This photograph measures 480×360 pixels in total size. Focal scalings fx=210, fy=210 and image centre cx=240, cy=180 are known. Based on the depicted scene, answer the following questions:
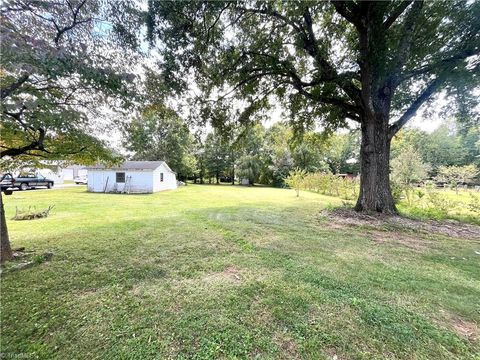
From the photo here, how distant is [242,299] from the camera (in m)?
2.60

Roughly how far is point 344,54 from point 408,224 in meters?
6.63

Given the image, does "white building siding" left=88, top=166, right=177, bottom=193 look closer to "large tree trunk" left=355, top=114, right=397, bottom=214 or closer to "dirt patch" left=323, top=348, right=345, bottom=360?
"large tree trunk" left=355, top=114, right=397, bottom=214

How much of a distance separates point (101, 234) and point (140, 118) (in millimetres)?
3139

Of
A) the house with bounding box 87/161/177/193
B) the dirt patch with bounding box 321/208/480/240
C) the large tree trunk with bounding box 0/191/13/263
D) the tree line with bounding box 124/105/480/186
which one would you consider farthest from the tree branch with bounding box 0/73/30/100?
the tree line with bounding box 124/105/480/186

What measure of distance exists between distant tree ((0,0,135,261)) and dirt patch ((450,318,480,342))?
4.94 meters

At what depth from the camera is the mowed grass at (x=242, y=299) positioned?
6.30ft

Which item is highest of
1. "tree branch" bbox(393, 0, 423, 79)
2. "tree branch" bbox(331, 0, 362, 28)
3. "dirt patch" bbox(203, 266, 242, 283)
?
"tree branch" bbox(331, 0, 362, 28)

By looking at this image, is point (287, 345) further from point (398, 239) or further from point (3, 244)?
point (398, 239)

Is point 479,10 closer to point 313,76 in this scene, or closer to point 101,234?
point 313,76

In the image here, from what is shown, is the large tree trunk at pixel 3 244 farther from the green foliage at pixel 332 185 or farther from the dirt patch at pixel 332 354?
the green foliage at pixel 332 185

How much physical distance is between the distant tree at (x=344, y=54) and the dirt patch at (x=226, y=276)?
3.82 m

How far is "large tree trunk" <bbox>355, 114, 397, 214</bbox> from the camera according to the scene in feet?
24.1

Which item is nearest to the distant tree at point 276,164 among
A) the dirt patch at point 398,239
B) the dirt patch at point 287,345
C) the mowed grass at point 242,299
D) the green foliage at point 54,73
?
the dirt patch at point 398,239

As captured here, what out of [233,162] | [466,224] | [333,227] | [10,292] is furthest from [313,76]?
[233,162]
